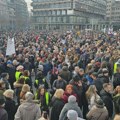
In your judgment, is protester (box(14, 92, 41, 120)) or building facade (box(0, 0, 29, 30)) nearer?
protester (box(14, 92, 41, 120))

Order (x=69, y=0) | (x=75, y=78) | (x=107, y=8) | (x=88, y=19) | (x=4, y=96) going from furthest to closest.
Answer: (x=107, y=8) < (x=88, y=19) < (x=69, y=0) < (x=75, y=78) < (x=4, y=96)

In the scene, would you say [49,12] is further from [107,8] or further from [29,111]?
[29,111]

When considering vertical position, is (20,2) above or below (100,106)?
above

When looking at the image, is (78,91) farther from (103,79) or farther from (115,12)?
(115,12)

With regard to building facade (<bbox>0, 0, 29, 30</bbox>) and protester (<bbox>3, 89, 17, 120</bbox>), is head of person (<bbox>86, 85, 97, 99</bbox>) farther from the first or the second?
building facade (<bbox>0, 0, 29, 30</bbox>)

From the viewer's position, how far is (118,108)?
692 cm

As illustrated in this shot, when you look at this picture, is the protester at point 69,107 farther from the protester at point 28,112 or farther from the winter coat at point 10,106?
the winter coat at point 10,106

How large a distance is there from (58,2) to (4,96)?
101 metres

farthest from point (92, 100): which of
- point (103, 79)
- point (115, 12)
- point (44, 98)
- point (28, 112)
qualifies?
point (115, 12)

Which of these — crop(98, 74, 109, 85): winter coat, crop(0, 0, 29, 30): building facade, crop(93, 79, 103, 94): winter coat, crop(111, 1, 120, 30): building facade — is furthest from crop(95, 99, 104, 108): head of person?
crop(111, 1, 120, 30): building facade

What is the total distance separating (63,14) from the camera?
105 meters

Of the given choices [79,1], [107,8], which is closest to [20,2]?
[107,8]

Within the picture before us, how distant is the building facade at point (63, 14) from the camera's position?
103750mm

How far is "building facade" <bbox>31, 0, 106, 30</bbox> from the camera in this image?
10375 centimetres
